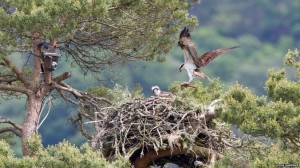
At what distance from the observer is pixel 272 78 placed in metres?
6.76

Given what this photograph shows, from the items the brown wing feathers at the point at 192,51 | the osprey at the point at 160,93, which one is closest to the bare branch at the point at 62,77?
the osprey at the point at 160,93

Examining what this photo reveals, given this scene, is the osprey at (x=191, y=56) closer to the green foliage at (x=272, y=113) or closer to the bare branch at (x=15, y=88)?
→ the green foliage at (x=272, y=113)

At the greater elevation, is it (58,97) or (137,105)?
(58,97)

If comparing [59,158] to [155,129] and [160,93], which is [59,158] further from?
[160,93]

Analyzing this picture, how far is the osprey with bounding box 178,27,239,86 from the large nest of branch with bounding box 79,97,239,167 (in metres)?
0.68

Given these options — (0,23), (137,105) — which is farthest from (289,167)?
(0,23)

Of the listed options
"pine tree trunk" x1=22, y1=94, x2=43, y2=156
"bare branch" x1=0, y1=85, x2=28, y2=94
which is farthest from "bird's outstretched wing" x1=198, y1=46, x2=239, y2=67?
"bare branch" x1=0, y1=85, x2=28, y2=94

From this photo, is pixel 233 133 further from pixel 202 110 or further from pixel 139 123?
pixel 139 123

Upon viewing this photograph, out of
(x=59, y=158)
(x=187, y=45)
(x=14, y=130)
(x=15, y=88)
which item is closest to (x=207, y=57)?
(x=187, y=45)

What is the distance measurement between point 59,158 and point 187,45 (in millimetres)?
2525

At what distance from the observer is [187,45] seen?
858 cm

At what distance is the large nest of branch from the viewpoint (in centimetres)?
797

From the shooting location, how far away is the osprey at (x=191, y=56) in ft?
28.1

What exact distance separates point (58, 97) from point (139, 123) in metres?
3.23
